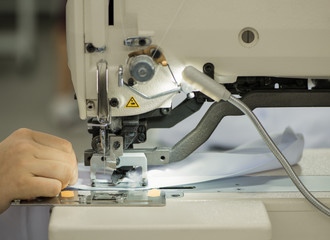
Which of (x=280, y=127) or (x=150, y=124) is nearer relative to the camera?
(x=150, y=124)

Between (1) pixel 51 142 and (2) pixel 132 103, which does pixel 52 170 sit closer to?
(1) pixel 51 142

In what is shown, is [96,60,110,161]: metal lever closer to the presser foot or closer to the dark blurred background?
the presser foot

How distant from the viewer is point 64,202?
1347 mm

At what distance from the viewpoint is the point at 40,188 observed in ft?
4.38

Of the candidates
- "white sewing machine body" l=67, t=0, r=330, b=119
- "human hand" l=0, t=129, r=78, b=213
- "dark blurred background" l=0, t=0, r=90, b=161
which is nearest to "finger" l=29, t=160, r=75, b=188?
"human hand" l=0, t=129, r=78, b=213

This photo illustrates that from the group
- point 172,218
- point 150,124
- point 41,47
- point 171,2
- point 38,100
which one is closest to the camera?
point 172,218

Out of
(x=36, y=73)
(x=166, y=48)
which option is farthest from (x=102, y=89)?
(x=36, y=73)

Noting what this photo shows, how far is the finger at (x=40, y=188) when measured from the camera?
4.37ft

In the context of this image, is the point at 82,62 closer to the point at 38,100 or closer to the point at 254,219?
the point at 254,219

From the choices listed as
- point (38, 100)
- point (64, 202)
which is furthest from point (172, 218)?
point (38, 100)

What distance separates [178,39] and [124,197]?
1.38 ft

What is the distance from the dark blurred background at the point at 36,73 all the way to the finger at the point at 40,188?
114 inches

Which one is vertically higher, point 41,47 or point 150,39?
point 41,47

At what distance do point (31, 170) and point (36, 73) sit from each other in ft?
19.0
